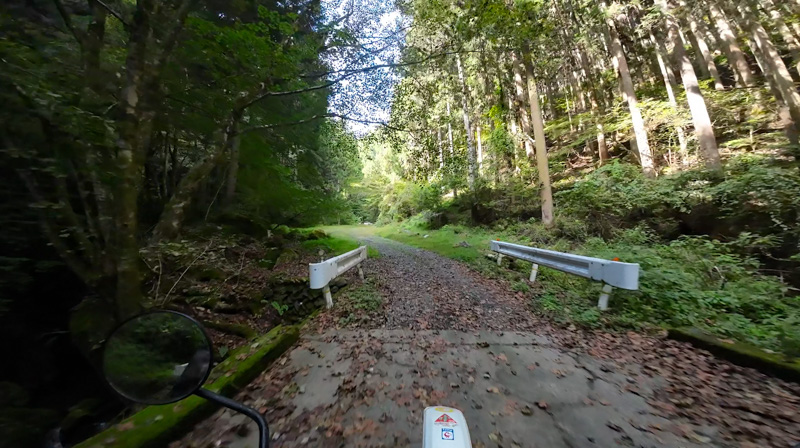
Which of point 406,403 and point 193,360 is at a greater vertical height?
point 193,360

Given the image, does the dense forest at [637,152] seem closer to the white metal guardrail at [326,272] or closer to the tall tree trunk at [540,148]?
the tall tree trunk at [540,148]

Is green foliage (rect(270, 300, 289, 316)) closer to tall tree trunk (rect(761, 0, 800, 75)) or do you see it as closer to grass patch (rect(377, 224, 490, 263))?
grass patch (rect(377, 224, 490, 263))

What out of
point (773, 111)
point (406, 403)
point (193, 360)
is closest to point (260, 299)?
point (406, 403)

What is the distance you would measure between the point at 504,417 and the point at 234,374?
8.44ft

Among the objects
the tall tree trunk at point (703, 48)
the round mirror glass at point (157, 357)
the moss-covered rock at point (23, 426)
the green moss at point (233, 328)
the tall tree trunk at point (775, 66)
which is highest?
the tall tree trunk at point (703, 48)

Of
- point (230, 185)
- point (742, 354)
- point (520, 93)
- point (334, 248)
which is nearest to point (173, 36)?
point (742, 354)

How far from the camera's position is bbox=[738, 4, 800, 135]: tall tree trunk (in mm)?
11457

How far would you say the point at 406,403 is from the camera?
3072 mm

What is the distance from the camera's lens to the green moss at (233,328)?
5.49 meters

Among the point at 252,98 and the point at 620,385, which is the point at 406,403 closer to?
the point at 620,385

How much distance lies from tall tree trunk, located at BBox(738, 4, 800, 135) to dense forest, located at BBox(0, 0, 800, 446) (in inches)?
3.8

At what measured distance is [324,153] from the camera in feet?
61.6

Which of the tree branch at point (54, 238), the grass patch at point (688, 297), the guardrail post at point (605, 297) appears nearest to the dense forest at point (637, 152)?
the grass patch at point (688, 297)

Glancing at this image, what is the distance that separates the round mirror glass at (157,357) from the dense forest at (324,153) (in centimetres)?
278
